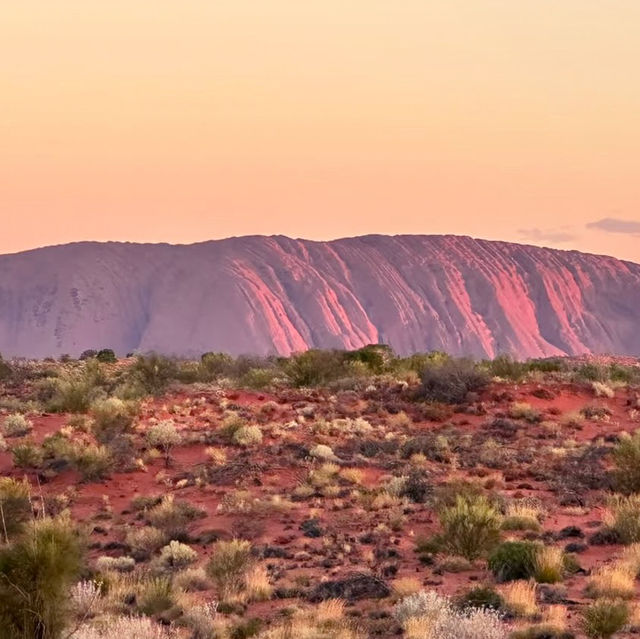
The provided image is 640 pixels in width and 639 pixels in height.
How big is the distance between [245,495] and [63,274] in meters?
136

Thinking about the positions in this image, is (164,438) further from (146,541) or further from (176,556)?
(176,556)

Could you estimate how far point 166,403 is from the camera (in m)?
32.0

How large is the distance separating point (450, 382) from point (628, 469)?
11.8 metres

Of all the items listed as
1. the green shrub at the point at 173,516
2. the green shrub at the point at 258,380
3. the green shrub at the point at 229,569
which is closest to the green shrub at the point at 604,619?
the green shrub at the point at 229,569

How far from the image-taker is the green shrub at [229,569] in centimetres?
1381

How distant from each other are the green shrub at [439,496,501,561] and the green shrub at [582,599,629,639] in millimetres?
4353

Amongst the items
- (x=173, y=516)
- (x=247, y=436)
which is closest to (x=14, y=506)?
(x=173, y=516)

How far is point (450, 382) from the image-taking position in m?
32.6

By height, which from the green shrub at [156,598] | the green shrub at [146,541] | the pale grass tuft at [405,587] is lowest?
the green shrub at [146,541]

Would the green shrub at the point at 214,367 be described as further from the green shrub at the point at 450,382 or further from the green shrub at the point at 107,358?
the green shrub at the point at 450,382

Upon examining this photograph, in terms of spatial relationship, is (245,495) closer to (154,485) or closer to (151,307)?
(154,485)

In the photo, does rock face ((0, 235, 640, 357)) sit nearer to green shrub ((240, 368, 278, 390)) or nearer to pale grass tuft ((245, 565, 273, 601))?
green shrub ((240, 368, 278, 390))

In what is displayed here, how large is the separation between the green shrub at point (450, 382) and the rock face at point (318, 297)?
9631cm

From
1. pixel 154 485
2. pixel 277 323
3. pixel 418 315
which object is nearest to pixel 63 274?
pixel 277 323
